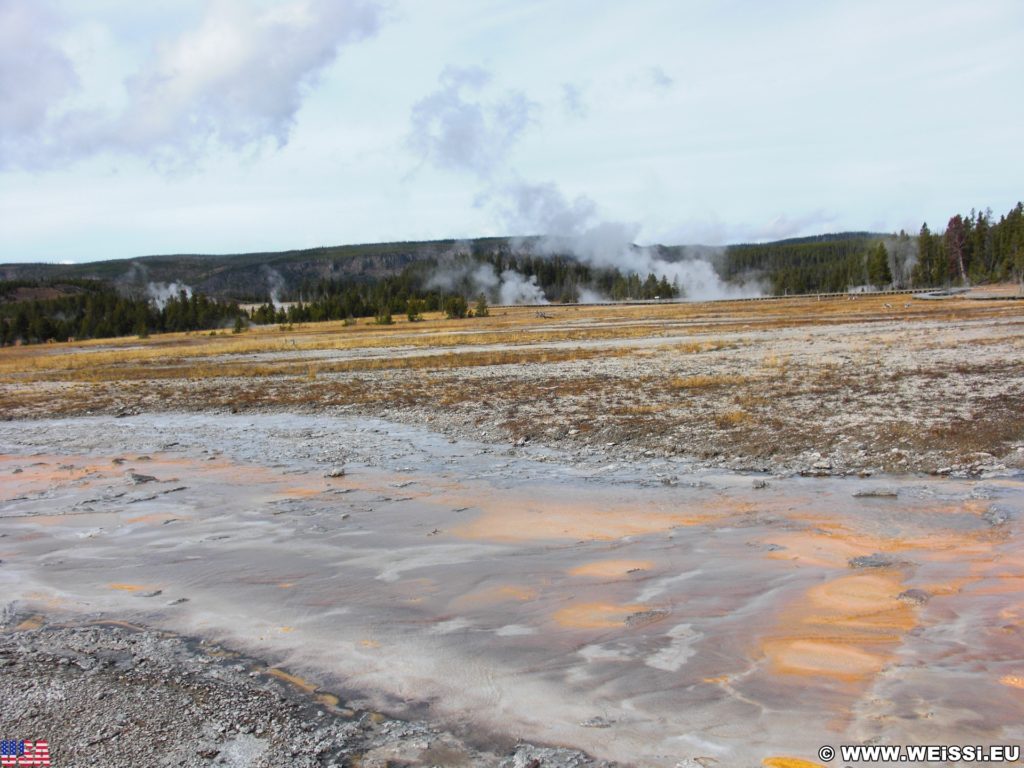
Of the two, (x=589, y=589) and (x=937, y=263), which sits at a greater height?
(x=937, y=263)

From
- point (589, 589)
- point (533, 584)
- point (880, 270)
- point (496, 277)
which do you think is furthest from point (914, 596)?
point (496, 277)

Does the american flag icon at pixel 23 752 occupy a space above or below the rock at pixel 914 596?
above

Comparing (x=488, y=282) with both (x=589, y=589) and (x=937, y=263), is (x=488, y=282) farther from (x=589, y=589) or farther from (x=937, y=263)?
(x=589, y=589)

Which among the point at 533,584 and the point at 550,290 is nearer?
the point at 533,584

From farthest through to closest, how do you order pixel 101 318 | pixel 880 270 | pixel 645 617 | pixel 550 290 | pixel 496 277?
pixel 496 277 → pixel 550 290 → pixel 880 270 → pixel 101 318 → pixel 645 617

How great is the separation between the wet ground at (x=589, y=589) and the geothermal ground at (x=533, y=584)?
4cm

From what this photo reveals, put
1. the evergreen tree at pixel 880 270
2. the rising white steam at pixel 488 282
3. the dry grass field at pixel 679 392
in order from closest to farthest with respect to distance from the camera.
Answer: the dry grass field at pixel 679 392 < the evergreen tree at pixel 880 270 < the rising white steam at pixel 488 282

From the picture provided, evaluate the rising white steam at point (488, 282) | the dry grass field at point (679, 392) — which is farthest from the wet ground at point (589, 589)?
the rising white steam at point (488, 282)

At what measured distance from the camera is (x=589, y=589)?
302 inches

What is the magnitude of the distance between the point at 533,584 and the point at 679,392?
44.9 feet

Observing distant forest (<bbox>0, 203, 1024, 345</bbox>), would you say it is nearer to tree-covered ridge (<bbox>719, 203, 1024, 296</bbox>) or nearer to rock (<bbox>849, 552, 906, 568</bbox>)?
tree-covered ridge (<bbox>719, 203, 1024, 296</bbox>)

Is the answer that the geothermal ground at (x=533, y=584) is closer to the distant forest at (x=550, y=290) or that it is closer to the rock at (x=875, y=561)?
the rock at (x=875, y=561)

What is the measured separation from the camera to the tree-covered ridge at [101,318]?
10450cm

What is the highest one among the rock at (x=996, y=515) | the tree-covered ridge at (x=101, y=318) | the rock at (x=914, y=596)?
the tree-covered ridge at (x=101, y=318)
